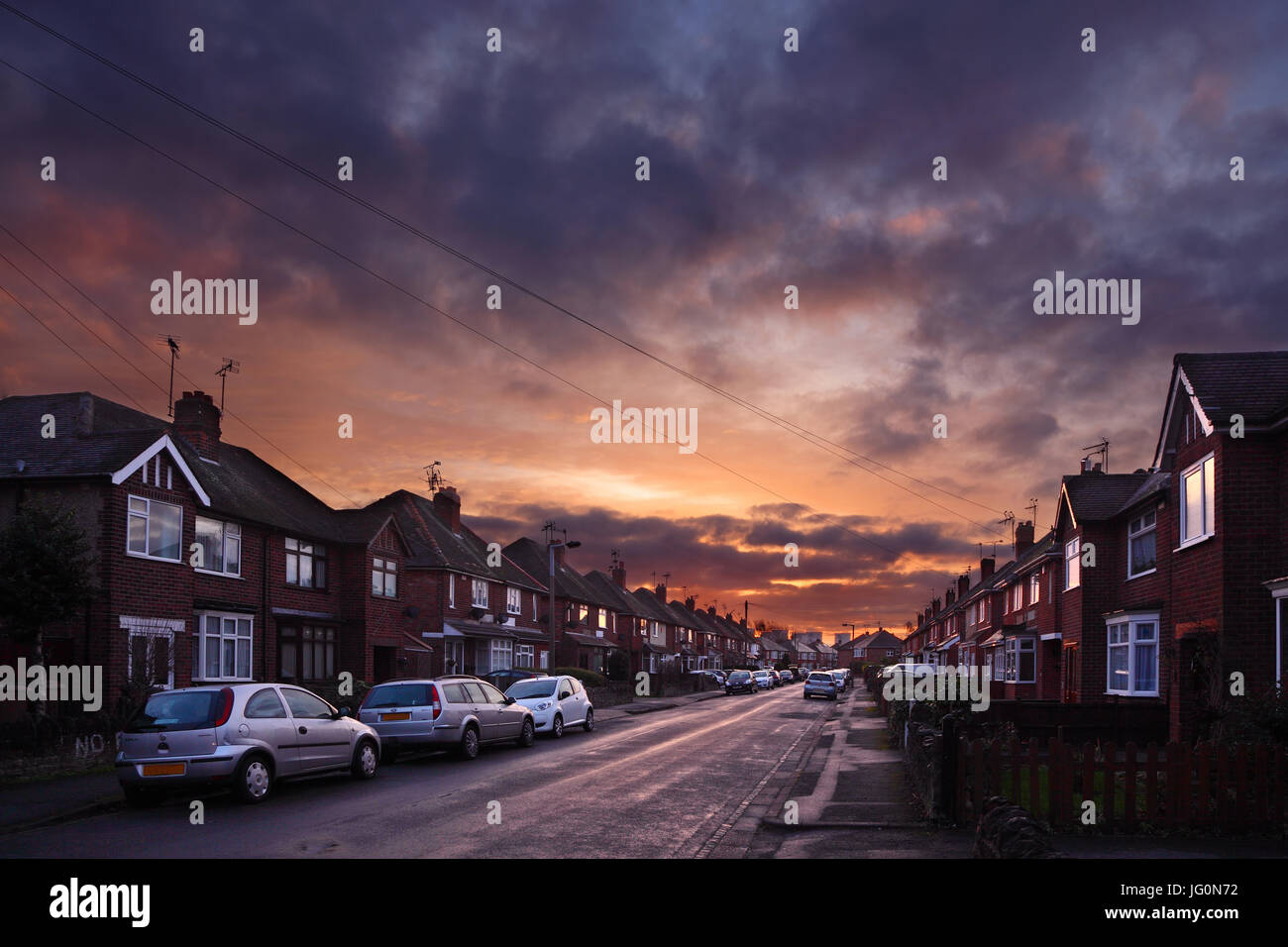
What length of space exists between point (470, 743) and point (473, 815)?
8.37 metres

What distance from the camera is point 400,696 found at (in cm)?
2055

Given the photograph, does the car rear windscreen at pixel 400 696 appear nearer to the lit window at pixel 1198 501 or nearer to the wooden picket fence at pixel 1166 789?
the wooden picket fence at pixel 1166 789

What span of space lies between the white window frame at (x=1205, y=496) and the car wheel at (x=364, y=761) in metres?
15.7

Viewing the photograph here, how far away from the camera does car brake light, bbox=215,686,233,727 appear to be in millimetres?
13945

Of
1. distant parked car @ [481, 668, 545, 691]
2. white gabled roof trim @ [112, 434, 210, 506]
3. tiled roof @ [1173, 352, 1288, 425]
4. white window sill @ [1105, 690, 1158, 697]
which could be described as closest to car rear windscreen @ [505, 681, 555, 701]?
distant parked car @ [481, 668, 545, 691]

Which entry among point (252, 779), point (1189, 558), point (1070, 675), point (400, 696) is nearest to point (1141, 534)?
point (1189, 558)

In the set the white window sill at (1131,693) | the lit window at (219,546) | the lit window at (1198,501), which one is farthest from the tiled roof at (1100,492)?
the lit window at (219,546)

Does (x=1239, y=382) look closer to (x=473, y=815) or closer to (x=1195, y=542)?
(x=1195, y=542)

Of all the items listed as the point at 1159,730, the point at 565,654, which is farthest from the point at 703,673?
the point at 1159,730

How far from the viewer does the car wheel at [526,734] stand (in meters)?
23.8

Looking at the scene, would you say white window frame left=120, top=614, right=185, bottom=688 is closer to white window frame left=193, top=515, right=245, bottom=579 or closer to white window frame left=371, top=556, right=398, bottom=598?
white window frame left=193, top=515, right=245, bottom=579

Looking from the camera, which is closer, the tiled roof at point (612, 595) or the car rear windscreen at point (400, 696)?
the car rear windscreen at point (400, 696)

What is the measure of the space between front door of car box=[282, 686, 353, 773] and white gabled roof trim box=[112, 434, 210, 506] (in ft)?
33.8
